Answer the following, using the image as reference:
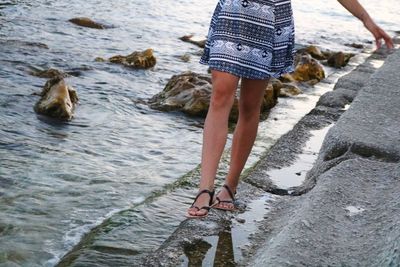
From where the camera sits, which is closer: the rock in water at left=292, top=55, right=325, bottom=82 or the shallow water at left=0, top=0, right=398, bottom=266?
the shallow water at left=0, top=0, right=398, bottom=266

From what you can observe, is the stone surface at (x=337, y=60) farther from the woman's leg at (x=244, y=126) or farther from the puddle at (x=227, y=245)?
the puddle at (x=227, y=245)

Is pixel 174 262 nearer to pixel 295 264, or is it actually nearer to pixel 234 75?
pixel 295 264

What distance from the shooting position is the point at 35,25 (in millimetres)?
10305

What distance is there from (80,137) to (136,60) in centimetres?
329

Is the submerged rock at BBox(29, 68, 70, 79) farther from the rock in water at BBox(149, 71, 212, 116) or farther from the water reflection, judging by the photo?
the water reflection

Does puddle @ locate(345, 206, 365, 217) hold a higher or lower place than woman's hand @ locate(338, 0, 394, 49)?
lower

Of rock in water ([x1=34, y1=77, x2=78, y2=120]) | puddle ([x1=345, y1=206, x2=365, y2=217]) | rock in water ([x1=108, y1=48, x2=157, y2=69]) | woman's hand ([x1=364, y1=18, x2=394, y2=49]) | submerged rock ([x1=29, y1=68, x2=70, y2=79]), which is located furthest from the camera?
rock in water ([x1=108, y1=48, x2=157, y2=69])

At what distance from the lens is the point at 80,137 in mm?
5055

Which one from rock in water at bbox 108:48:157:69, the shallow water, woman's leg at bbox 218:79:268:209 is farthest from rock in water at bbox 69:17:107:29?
woman's leg at bbox 218:79:268:209

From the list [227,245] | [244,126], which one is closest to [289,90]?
[244,126]

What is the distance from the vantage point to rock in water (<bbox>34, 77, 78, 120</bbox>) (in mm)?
5512

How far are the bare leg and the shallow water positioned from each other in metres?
0.64

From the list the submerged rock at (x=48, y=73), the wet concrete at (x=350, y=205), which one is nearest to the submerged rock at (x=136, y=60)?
the submerged rock at (x=48, y=73)

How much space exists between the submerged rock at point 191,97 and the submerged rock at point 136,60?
4.75 ft
